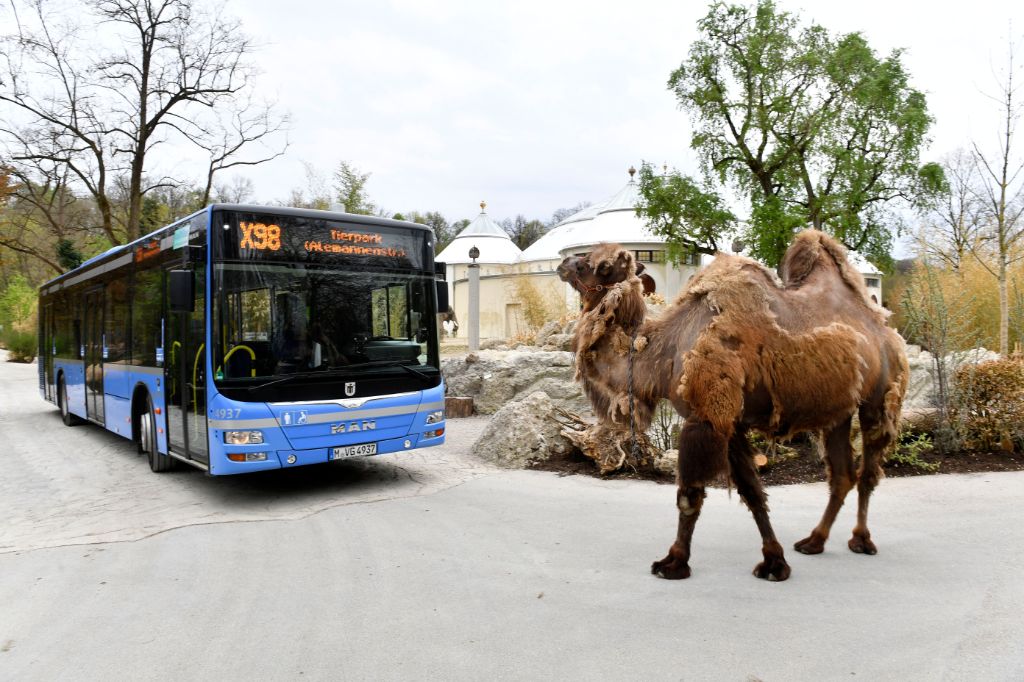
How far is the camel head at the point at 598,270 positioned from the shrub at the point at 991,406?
5.66 metres

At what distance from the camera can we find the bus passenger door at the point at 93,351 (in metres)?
11.0

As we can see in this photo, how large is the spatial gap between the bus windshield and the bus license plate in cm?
79

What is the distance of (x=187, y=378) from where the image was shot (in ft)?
24.8

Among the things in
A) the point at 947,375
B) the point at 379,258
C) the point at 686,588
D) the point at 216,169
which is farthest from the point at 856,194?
the point at 216,169

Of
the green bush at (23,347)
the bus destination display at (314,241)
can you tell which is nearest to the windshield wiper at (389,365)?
the bus destination display at (314,241)

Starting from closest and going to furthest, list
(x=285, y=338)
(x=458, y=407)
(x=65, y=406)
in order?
1. (x=285, y=338)
2. (x=65, y=406)
3. (x=458, y=407)

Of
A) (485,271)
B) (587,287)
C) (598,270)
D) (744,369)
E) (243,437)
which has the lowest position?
(243,437)

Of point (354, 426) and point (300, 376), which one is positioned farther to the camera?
point (354, 426)

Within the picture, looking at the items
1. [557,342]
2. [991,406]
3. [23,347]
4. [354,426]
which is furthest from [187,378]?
[23,347]

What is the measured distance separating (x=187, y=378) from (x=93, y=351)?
16.6 ft

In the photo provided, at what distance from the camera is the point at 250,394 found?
6840 mm

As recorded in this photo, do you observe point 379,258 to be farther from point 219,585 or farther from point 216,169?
point 216,169

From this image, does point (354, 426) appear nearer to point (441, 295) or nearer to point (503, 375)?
point (441, 295)

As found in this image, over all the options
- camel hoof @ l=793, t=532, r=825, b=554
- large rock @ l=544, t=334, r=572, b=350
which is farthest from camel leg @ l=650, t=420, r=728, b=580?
large rock @ l=544, t=334, r=572, b=350
